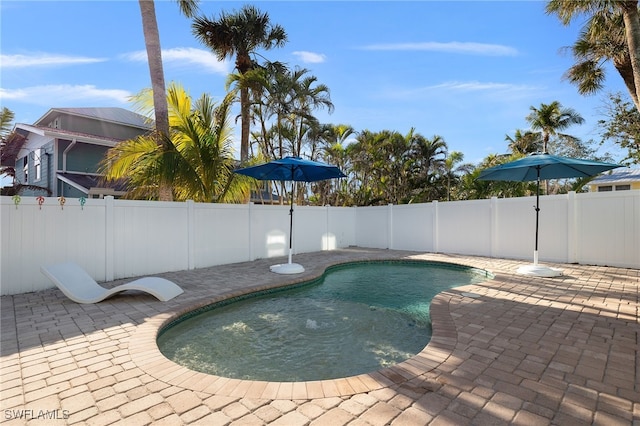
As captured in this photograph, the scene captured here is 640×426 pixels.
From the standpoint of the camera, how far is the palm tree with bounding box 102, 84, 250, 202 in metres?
7.68

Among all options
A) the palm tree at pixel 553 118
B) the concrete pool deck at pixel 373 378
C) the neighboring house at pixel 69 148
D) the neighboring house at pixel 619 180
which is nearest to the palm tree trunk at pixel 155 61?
the neighboring house at pixel 69 148

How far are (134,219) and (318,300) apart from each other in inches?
172

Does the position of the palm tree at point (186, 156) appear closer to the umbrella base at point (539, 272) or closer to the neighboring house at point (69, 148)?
the neighboring house at point (69, 148)

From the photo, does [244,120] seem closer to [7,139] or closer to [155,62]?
[155,62]

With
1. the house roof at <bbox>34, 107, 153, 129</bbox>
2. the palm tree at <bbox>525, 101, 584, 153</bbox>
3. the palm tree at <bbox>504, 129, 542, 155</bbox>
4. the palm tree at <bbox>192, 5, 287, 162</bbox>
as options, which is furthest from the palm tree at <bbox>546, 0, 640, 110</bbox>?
the house roof at <bbox>34, 107, 153, 129</bbox>

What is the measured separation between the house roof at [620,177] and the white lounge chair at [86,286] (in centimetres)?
2416

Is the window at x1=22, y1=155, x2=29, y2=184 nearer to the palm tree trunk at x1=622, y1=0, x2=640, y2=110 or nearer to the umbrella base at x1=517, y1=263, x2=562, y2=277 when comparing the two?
the umbrella base at x1=517, y1=263, x2=562, y2=277

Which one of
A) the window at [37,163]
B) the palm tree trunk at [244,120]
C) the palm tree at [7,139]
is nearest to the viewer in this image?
the palm tree trunk at [244,120]

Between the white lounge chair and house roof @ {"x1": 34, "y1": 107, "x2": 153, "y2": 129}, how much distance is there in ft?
35.0

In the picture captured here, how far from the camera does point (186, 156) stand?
8.35 m

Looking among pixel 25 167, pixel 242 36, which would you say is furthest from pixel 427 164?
pixel 25 167

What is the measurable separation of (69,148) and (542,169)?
1590 cm

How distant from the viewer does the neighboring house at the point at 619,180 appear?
1908 cm

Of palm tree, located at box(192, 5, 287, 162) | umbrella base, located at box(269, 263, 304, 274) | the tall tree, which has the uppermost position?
palm tree, located at box(192, 5, 287, 162)
